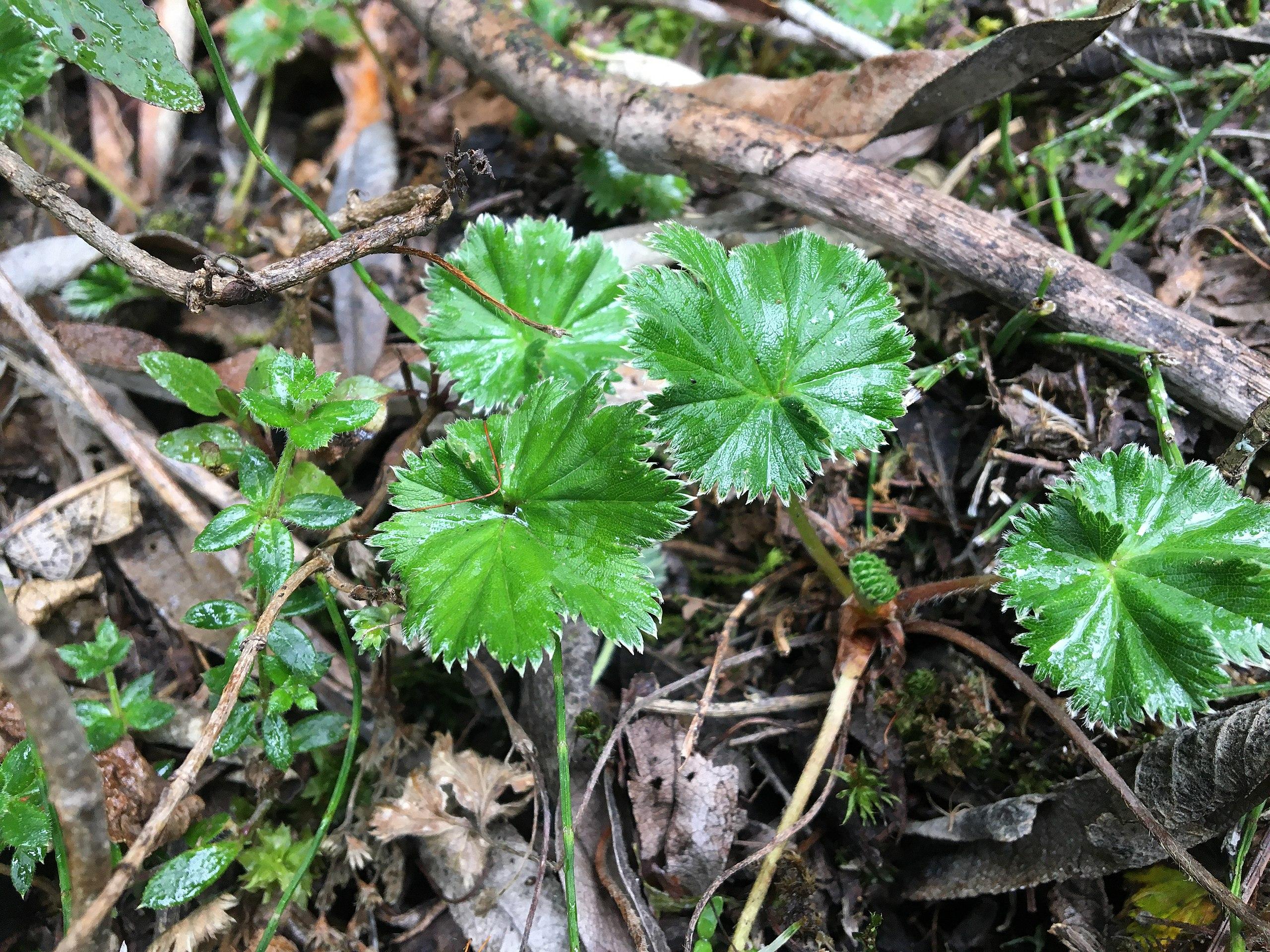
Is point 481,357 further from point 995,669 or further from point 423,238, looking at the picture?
point 995,669

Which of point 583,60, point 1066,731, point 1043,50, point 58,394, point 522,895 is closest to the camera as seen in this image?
point 1066,731

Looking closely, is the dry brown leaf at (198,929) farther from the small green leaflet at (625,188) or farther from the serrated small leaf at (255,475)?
the small green leaflet at (625,188)

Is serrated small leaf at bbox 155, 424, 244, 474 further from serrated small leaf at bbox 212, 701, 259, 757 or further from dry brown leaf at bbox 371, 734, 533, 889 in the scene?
dry brown leaf at bbox 371, 734, 533, 889

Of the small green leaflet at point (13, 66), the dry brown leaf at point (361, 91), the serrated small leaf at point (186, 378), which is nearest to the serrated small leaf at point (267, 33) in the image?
the dry brown leaf at point (361, 91)

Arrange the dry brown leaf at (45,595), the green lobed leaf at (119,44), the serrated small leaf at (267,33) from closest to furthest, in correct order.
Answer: the green lobed leaf at (119,44), the dry brown leaf at (45,595), the serrated small leaf at (267,33)

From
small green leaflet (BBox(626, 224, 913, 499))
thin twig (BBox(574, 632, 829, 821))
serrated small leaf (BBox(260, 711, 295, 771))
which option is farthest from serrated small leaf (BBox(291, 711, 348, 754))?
small green leaflet (BBox(626, 224, 913, 499))

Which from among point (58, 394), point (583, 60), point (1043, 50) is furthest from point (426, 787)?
point (1043, 50)

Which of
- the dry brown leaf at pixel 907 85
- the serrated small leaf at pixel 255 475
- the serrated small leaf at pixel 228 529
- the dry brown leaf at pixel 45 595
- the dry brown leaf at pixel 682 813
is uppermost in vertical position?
the dry brown leaf at pixel 907 85
